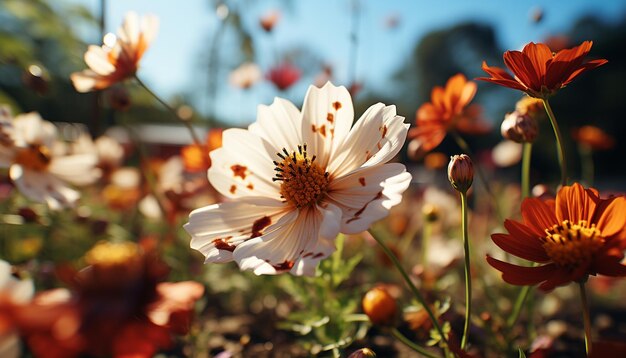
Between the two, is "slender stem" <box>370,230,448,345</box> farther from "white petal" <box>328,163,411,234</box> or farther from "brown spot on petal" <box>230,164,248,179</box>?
"brown spot on petal" <box>230,164,248,179</box>

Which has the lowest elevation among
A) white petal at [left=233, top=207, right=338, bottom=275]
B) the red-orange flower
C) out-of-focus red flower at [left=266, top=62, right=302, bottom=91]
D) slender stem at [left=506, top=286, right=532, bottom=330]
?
slender stem at [left=506, top=286, right=532, bottom=330]

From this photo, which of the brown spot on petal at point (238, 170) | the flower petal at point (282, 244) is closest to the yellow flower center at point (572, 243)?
the flower petal at point (282, 244)

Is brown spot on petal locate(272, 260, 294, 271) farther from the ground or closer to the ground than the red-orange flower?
closer to the ground

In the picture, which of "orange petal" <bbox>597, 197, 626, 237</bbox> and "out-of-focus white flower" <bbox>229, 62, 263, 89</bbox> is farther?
"out-of-focus white flower" <bbox>229, 62, 263, 89</bbox>

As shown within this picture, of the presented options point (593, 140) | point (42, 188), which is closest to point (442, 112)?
point (42, 188)

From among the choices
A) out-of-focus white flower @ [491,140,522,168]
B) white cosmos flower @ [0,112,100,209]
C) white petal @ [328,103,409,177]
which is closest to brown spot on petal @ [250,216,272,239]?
white petal @ [328,103,409,177]

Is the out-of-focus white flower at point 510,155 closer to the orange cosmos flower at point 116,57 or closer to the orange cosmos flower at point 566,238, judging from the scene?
the orange cosmos flower at point 566,238

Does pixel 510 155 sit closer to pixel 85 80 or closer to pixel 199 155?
pixel 199 155
